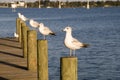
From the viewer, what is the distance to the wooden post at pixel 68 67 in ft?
31.0

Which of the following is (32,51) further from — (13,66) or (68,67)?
(68,67)

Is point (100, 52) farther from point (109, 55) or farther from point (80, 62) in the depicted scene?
point (80, 62)

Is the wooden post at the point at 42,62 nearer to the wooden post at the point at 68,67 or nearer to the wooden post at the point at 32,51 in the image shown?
the wooden post at the point at 32,51

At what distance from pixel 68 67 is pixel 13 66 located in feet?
18.7

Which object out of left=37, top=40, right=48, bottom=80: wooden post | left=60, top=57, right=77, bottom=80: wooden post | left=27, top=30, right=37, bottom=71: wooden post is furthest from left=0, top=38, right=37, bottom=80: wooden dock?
left=60, top=57, right=77, bottom=80: wooden post

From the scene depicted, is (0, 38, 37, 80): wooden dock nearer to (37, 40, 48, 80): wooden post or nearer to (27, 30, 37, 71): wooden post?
(27, 30, 37, 71): wooden post

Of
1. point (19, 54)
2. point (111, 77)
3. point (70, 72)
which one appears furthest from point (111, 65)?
point (70, 72)

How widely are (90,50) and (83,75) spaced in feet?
42.1

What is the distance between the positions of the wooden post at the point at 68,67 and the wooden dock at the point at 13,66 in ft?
10.4

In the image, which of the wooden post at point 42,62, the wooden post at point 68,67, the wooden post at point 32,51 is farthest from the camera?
the wooden post at point 32,51

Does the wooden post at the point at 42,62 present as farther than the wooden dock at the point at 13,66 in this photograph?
No

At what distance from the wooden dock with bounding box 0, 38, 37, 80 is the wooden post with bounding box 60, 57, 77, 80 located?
125 inches

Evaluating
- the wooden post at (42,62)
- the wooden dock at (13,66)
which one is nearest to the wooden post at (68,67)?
the wooden post at (42,62)

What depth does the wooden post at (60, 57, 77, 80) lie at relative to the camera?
372 inches
